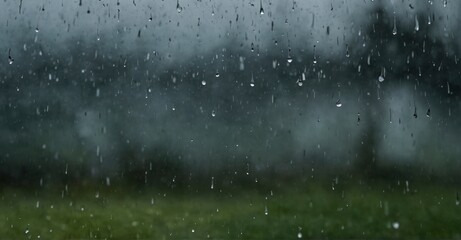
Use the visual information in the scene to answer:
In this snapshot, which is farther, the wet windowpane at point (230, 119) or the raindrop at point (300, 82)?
the raindrop at point (300, 82)

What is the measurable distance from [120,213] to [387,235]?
69.5 inches

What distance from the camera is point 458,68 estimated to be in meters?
4.16

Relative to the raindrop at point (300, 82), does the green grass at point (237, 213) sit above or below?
below

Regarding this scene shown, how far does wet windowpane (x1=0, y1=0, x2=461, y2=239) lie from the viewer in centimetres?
387

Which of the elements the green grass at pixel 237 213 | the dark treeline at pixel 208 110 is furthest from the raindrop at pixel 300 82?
the green grass at pixel 237 213

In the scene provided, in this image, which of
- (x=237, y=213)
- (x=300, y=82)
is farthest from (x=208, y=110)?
(x=237, y=213)

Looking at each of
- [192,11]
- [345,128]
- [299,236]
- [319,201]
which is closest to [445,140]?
[345,128]

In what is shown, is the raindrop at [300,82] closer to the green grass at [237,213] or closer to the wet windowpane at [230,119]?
the wet windowpane at [230,119]

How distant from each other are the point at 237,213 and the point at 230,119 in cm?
73

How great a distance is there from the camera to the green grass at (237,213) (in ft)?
12.4

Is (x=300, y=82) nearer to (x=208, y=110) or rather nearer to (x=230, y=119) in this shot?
(x=230, y=119)

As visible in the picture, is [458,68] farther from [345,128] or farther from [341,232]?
[341,232]

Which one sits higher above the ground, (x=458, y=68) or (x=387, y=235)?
(x=458, y=68)

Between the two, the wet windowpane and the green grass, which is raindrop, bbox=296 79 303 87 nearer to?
the wet windowpane
